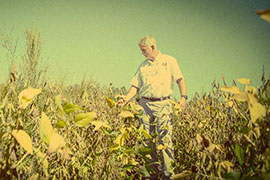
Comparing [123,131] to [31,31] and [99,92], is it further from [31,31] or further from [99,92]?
[31,31]

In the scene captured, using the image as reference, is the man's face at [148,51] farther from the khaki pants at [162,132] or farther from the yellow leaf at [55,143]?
the yellow leaf at [55,143]

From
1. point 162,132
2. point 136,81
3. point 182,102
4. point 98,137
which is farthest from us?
point 136,81

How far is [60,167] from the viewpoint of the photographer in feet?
2.87

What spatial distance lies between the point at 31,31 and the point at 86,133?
10.4ft

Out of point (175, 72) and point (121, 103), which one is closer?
point (121, 103)

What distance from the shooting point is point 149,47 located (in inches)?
90.7

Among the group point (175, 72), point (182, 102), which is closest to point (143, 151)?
point (182, 102)

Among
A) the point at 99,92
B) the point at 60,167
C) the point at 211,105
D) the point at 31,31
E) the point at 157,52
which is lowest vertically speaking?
the point at 60,167

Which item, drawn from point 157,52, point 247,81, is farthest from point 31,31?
point 247,81

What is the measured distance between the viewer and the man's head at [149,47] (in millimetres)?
2287

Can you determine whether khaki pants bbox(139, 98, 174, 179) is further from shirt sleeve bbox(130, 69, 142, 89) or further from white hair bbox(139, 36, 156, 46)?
white hair bbox(139, 36, 156, 46)

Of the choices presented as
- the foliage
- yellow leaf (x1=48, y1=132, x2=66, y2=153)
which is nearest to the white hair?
the foliage

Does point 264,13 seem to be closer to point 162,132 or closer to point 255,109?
point 255,109

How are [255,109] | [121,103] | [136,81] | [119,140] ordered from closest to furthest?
[255,109] < [119,140] < [121,103] < [136,81]
